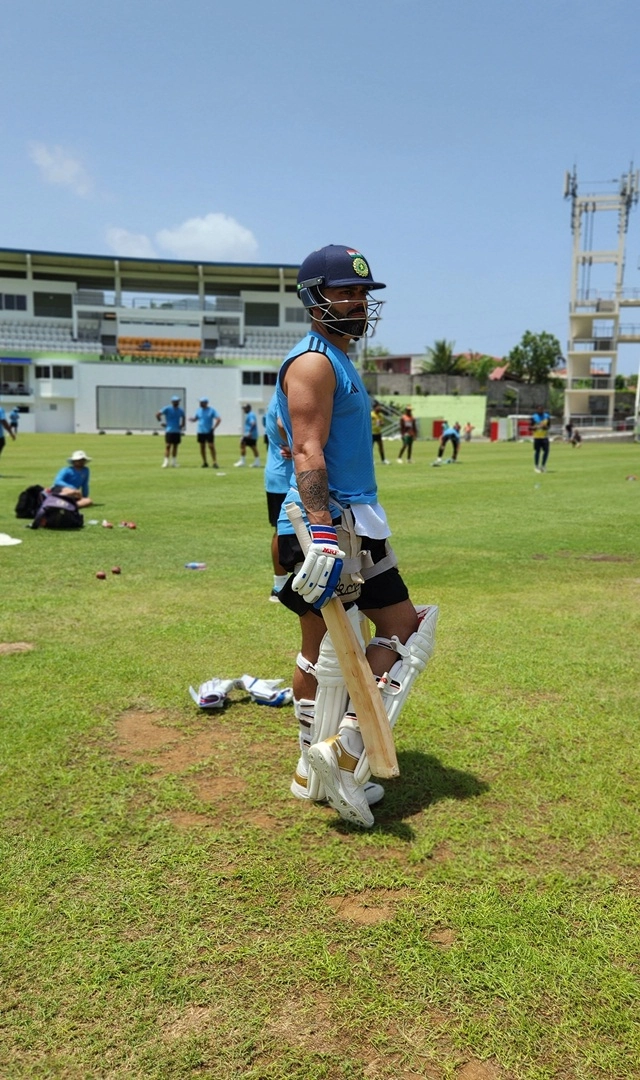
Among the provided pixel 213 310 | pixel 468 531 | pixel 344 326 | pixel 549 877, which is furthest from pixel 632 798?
pixel 213 310

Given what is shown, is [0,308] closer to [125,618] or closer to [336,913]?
[125,618]

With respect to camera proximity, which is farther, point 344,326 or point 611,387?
point 611,387

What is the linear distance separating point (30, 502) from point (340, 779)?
1076 centimetres

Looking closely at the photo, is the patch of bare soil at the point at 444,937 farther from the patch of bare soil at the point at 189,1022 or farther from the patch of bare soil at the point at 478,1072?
the patch of bare soil at the point at 189,1022

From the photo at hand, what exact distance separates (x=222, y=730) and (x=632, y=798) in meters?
2.18

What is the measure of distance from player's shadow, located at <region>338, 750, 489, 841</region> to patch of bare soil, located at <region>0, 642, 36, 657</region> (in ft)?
10.3

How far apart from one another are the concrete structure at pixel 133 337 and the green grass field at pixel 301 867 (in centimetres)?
6205

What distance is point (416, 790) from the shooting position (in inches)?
152

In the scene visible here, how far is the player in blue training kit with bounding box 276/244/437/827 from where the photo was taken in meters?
3.37

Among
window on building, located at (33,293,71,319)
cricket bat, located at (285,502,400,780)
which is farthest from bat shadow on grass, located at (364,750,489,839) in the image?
window on building, located at (33,293,71,319)

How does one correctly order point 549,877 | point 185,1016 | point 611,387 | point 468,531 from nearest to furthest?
point 185,1016 → point 549,877 → point 468,531 → point 611,387

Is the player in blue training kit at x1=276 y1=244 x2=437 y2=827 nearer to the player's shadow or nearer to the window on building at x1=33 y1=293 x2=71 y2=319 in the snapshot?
the player's shadow

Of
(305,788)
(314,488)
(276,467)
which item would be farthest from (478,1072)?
(276,467)

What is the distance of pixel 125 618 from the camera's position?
6980mm
